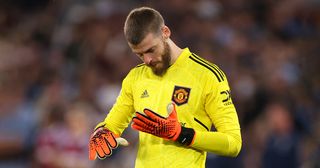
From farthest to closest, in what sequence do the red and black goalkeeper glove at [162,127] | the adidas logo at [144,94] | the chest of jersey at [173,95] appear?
1. the adidas logo at [144,94]
2. the chest of jersey at [173,95]
3. the red and black goalkeeper glove at [162,127]

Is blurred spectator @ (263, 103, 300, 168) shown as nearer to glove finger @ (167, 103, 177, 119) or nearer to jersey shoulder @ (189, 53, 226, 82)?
jersey shoulder @ (189, 53, 226, 82)

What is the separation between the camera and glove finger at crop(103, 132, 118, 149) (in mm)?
4117

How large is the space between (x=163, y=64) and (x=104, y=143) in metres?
0.52

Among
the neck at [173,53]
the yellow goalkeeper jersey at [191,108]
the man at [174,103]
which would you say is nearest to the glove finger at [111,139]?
the man at [174,103]

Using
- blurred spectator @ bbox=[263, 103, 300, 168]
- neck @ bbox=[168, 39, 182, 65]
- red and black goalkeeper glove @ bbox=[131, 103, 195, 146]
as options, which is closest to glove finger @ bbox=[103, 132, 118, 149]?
red and black goalkeeper glove @ bbox=[131, 103, 195, 146]

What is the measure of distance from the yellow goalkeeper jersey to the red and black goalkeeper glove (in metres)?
0.06

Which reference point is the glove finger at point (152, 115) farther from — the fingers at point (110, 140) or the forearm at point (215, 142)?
the fingers at point (110, 140)

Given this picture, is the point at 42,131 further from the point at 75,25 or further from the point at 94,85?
the point at 75,25

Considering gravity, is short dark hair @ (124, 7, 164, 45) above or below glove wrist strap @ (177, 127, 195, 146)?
above

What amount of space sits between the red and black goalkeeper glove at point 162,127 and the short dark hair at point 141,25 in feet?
1.36

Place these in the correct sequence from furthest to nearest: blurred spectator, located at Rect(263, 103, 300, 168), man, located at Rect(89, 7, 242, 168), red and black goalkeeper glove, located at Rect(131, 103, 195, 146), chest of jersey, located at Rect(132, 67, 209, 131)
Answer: blurred spectator, located at Rect(263, 103, 300, 168) < chest of jersey, located at Rect(132, 67, 209, 131) < man, located at Rect(89, 7, 242, 168) < red and black goalkeeper glove, located at Rect(131, 103, 195, 146)

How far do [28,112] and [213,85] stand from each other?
5.20 meters

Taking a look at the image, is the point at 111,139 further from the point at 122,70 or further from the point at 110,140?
the point at 122,70

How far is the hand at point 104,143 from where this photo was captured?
4.12 m
